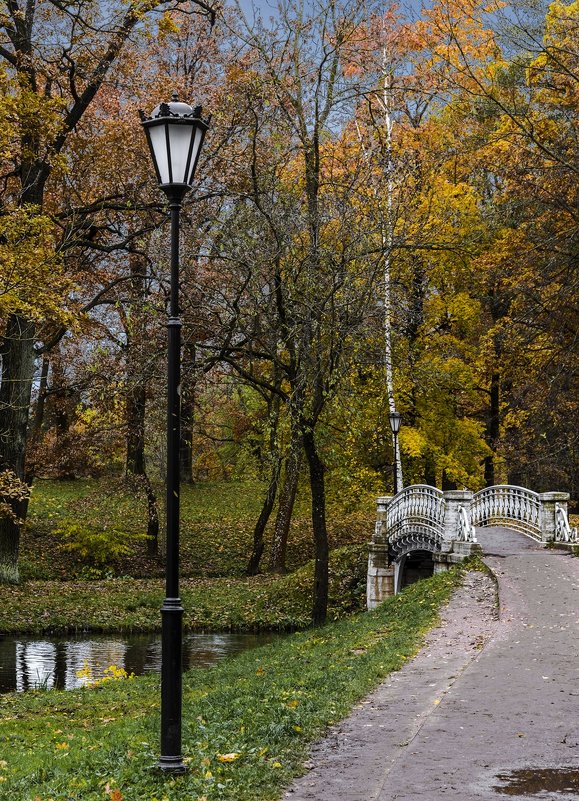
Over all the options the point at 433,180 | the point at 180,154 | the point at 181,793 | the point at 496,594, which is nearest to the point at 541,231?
the point at 433,180

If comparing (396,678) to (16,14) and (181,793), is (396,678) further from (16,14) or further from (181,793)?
(16,14)

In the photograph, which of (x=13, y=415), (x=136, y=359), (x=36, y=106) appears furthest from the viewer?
(x=136, y=359)

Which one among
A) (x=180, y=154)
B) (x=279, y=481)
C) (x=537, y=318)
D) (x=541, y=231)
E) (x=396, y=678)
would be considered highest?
(x=541, y=231)

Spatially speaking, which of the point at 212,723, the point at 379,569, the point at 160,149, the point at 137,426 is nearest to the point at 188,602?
the point at 379,569

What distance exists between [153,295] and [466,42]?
1413cm

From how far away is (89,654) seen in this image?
768 inches

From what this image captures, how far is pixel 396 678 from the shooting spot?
10.8 meters

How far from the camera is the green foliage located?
95.8 feet

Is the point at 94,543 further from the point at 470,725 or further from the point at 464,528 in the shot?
the point at 470,725

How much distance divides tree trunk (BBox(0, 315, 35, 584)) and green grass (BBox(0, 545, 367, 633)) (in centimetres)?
92

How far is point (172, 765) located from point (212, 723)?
1843mm

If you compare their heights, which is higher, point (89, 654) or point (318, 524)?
point (318, 524)

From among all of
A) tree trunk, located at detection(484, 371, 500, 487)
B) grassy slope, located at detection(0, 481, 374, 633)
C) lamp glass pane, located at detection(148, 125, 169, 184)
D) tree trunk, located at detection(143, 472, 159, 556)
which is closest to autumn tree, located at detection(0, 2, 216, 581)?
grassy slope, located at detection(0, 481, 374, 633)

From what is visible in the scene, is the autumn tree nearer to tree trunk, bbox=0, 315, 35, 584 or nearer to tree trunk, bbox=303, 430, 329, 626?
tree trunk, bbox=0, 315, 35, 584
